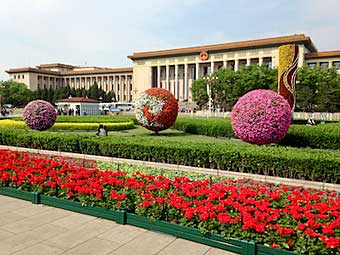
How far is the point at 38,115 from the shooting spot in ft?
59.5

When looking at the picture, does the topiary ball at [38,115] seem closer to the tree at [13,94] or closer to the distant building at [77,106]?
the distant building at [77,106]

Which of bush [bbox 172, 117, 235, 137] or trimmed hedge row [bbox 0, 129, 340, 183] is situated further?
bush [bbox 172, 117, 235, 137]

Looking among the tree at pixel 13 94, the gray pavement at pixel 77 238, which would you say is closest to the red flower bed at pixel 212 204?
the gray pavement at pixel 77 238

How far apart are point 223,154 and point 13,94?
74.6 m

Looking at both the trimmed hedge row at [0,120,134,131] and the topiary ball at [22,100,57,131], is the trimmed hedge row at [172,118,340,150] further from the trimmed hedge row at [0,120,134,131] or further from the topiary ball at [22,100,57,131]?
the topiary ball at [22,100,57,131]

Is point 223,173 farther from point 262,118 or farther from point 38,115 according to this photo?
point 38,115

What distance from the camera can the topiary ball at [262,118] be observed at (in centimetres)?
1169

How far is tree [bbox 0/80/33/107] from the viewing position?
234ft

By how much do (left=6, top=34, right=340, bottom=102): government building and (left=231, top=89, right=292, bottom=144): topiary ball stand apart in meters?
38.7

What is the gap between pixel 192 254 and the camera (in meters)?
3.87

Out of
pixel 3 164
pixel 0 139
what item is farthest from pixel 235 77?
pixel 3 164

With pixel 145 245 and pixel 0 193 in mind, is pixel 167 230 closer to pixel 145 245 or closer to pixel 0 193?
pixel 145 245

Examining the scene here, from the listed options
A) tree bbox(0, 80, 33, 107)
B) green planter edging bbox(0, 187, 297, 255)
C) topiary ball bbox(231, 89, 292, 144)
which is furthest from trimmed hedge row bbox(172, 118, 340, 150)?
tree bbox(0, 80, 33, 107)

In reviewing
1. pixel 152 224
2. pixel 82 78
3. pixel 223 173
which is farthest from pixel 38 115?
pixel 82 78
